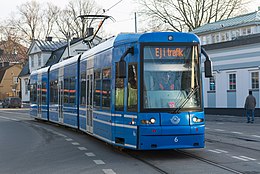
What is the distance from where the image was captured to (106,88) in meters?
14.4

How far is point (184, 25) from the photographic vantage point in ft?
208

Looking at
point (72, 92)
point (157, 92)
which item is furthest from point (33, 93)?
point (157, 92)

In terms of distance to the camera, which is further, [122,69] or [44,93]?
[44,93]

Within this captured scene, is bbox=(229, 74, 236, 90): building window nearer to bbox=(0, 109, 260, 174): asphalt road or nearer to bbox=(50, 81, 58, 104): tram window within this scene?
bbox=(50, 81, 58, 104): tram window

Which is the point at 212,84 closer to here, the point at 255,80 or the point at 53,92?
the point at 255,80

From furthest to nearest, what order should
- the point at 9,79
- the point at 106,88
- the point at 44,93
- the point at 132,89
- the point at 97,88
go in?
1. the point at 9,79
2. the point at 44,93
3. the point at 97,88
4. the point at 106,88
5. the point at 132,89

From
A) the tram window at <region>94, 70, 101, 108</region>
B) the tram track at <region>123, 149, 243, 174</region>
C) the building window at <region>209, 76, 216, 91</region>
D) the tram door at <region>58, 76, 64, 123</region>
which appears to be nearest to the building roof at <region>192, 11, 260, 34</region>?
the building window at <region>209, 76, 216, 91</region>

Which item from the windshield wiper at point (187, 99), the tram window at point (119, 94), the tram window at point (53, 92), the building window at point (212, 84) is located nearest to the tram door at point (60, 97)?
the tram window at point (53, 92)

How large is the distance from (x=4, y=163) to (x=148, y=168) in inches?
140

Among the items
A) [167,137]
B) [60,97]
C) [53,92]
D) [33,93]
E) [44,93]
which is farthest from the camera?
[33,93]

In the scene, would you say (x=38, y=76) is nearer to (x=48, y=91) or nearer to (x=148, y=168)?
(x=48, y=91)

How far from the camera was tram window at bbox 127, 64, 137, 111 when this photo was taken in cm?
1238

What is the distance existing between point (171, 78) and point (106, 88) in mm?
2563

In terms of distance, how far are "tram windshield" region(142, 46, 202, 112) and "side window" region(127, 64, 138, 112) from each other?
0.24 m
